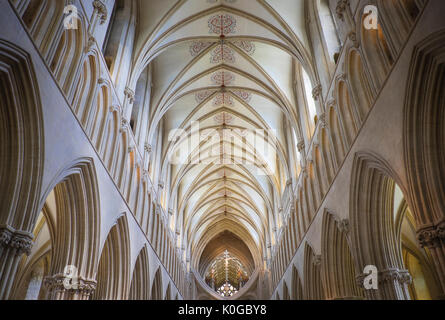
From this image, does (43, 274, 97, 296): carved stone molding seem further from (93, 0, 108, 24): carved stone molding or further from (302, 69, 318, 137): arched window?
(302, 69, 318, 137): arched window

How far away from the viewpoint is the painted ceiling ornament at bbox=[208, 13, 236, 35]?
49.4 feet

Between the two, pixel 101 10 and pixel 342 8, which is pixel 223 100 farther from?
pixel 342 8

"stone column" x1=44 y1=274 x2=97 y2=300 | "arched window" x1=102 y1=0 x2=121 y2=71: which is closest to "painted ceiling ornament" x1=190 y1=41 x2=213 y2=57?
"arched window" x1=102 y1=0 x2=121 y2=71

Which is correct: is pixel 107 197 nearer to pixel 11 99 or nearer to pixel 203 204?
pixel 11 99

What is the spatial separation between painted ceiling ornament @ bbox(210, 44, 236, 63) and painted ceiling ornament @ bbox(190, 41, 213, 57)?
0.49 meters

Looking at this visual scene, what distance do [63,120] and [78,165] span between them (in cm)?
133

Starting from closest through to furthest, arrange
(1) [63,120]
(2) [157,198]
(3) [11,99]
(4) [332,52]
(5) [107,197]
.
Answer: (3) [11,99] < (1) [63,120] < (5) [107,197] < (4) [332,52] < (2) [157,198]

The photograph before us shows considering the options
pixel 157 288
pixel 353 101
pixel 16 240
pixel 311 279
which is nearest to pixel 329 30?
pixel 353 101

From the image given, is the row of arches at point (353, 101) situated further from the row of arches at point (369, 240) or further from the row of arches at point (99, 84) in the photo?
the row of arches at point (99, 84)

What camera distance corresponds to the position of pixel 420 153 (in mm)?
6711

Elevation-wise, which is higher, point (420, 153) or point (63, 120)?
point (63, 120)

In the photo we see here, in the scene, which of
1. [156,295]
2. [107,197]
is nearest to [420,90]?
[107,197]

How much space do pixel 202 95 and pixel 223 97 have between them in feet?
4.10

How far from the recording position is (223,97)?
20000mm
